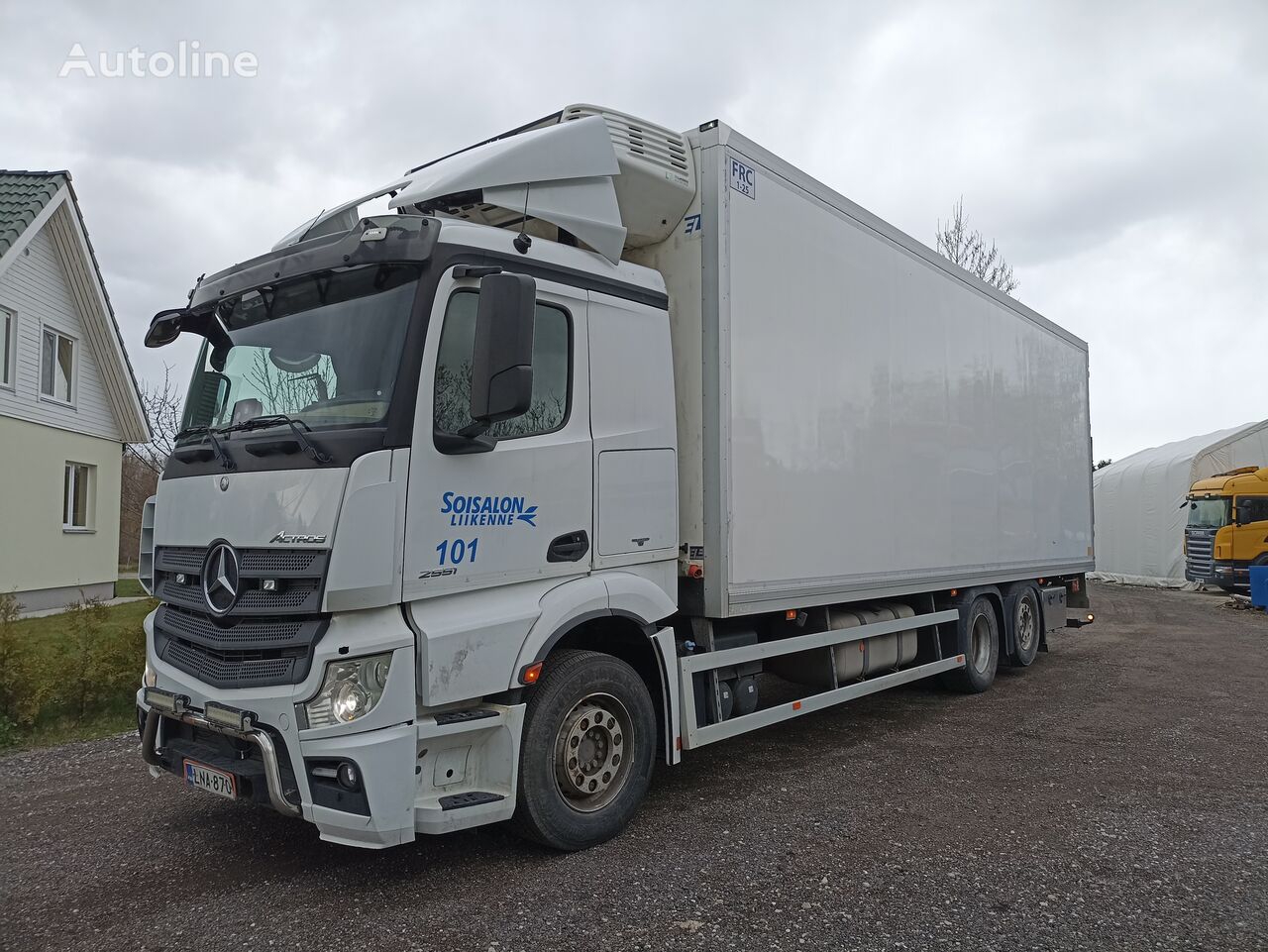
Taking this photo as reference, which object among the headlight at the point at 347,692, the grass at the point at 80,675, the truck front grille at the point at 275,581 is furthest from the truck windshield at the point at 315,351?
the grass at the point at 80,675

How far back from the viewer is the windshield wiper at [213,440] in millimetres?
3992

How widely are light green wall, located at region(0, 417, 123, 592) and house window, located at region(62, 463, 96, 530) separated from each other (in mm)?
114

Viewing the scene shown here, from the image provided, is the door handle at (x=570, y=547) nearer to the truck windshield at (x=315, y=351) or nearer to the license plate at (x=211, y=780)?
the truck windshield at (x=315, y=351)

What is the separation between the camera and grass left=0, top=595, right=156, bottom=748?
690cm

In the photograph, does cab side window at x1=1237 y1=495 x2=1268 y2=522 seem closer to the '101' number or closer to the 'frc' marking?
the 'frc' marking

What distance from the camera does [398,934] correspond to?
3562mm

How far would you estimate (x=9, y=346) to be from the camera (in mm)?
14492

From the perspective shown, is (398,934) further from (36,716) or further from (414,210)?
(36,716)

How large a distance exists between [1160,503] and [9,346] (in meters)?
29.0

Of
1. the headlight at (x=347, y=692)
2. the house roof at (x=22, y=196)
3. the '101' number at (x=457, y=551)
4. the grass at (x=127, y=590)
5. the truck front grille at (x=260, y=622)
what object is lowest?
the grass at (x=127, y=590)

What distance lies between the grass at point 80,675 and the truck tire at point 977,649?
7302 millimetres

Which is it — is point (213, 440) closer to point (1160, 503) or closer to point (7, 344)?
point (7, 344)

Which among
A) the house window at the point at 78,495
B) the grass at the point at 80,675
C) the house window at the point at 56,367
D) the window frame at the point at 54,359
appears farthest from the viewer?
the house window at the point at 78,495

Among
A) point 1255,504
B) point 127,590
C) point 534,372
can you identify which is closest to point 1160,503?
point 1255,504
